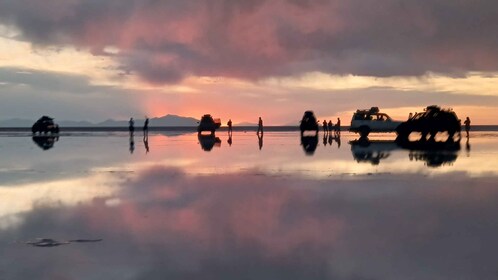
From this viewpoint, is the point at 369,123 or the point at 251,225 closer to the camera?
the point at 251,225

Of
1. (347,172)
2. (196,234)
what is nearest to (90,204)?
(196,234)

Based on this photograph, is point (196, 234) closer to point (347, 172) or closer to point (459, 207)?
point (459, 207)

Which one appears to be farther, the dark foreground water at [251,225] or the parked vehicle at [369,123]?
the parked vehicle at [369,123]

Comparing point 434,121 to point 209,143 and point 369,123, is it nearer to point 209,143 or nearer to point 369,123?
point 369,123

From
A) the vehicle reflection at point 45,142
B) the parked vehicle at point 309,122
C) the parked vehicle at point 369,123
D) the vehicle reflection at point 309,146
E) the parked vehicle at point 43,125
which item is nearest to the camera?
the vehicle reflection at point 309,146

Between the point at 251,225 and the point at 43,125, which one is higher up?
the point at 43,125

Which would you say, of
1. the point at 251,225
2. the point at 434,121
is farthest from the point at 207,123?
the point at 251,225

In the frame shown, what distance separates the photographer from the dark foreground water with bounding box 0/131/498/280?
705cm

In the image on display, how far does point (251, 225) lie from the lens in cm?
966

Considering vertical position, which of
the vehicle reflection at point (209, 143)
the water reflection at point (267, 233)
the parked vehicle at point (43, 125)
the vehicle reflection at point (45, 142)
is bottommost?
the water reflection at point (267, 233)

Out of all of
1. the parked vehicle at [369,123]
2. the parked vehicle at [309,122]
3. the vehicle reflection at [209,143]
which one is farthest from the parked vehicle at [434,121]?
the parked vehicle at [309,122]

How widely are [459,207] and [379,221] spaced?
89.9 inches

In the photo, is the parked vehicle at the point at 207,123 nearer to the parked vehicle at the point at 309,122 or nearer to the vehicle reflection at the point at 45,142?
the parked vehicle at the point at 309,122

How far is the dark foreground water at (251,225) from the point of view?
7051 mm
